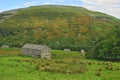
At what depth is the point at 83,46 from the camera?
153500 mm

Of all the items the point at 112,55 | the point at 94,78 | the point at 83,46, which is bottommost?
the point at 83,46

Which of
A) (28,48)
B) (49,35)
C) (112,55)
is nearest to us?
(112,55)

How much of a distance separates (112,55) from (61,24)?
11811cm

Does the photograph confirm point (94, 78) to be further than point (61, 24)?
No

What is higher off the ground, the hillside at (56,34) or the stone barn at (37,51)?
the stone barn at (37,51)

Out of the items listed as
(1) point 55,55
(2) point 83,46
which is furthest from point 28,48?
(2) point 83,46

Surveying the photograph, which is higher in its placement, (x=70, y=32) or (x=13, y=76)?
(x=13, y=76)

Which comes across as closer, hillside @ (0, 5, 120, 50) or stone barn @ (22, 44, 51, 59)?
stone barn @ (22, 44, 51, 59)

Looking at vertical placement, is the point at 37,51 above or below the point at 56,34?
above

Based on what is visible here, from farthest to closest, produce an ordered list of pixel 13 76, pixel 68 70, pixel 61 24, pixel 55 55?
pixel 61 24 → pixel 55 55 → pixel 68 70 → pixel 13 76

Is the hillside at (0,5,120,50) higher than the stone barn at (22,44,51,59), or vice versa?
the stone barn at (22,44,51,59)

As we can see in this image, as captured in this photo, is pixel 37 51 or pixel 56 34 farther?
pixel 56 34

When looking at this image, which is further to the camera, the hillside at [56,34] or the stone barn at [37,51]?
the hillside at [56,34]

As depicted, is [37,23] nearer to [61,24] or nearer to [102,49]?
[61,24]
